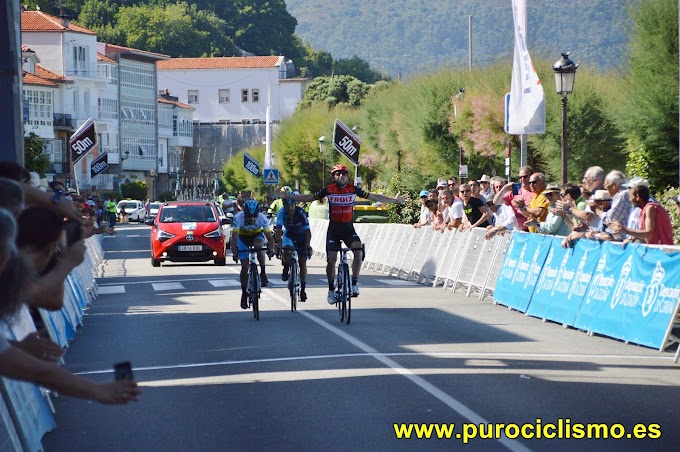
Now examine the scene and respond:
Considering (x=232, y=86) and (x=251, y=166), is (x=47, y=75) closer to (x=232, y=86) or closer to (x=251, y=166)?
(x=251, y=166)

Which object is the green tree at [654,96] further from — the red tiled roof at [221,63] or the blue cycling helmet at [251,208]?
the red tiled roof at [221,63]

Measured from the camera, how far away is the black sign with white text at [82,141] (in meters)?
34.2

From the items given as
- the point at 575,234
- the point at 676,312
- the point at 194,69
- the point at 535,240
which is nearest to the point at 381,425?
the point at 676,312

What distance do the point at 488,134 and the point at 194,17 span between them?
141 meters

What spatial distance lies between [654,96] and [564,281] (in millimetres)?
19547

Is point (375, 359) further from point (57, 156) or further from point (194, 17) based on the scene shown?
point (194, 17)

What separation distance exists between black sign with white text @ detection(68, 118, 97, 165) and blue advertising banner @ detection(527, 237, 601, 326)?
18.3 m

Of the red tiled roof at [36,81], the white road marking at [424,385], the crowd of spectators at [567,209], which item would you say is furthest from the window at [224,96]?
the white road marking at [424,385]

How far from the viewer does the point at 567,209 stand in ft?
56.5

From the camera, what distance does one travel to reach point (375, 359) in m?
13.1

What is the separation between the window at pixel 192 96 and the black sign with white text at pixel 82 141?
13503 cm

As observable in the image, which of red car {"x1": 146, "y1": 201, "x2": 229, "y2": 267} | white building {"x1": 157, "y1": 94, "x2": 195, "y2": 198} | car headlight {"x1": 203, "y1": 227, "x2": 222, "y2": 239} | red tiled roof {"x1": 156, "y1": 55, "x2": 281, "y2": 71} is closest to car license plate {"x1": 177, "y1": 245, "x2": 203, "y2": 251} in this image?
red car {"x1": 146, "y1": 201, "x2": 229, "y2": 267}

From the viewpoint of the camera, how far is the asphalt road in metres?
9.07

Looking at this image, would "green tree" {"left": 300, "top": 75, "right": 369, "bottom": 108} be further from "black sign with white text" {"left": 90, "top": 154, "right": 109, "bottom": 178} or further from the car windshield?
the car windshield
